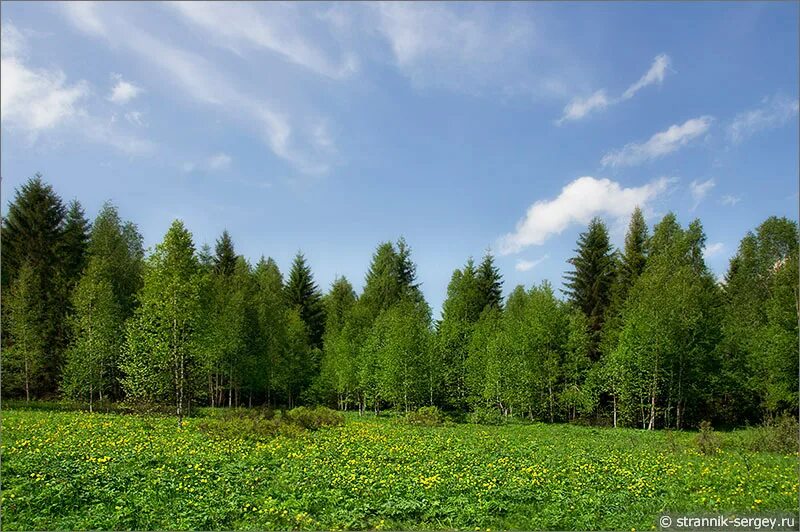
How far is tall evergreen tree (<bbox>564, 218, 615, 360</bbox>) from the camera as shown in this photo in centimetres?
4550

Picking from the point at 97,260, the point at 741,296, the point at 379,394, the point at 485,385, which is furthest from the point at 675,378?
the point at 97,260

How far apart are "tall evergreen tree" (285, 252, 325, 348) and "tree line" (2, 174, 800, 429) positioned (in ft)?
20.1

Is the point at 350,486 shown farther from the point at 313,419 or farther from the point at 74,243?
the point at 74,243

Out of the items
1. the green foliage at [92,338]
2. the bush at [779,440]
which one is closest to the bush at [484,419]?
the bush at [779,440]

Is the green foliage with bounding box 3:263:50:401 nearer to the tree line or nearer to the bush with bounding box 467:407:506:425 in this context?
the tree line

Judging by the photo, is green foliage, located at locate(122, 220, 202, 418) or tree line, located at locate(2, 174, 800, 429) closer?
green foliage, located at locate(122, 220, 202, 418)

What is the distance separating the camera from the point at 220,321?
38219mm

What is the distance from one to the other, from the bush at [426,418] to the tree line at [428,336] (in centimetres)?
523

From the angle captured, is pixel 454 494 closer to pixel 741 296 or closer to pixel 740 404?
pixel 740 404

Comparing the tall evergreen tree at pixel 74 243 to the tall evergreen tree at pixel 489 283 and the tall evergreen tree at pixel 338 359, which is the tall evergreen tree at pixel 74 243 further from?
the tall evergreen tree at pixel 489 283

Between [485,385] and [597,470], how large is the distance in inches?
997

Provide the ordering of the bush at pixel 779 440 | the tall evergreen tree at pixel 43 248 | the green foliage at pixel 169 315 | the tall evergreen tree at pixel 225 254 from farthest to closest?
the tall evergreen tree at pixel 225 254
the tall evergreen tree at pixel 43 248
the green foliage at pixel 169 315
the bush at pixel 779 440

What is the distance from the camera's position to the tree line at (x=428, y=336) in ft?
99.5

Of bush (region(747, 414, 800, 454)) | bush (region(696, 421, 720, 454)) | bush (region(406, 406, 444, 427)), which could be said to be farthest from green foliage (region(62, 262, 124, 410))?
bush (region(747, 414, 800, 454))
